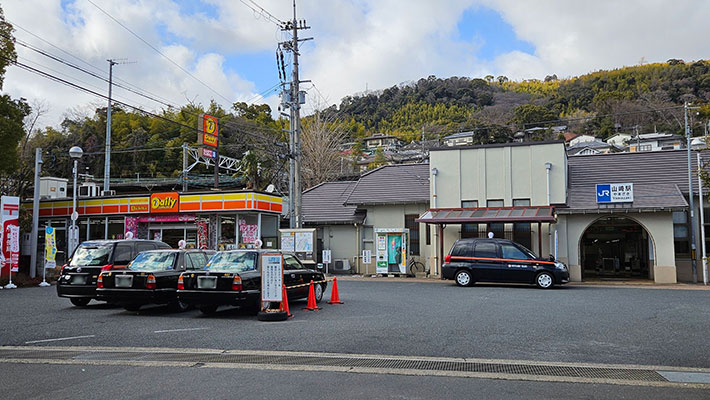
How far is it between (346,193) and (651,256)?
1586cm

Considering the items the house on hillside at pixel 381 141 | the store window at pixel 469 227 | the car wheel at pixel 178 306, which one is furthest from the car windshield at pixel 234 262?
the house on hillside at pixel 381 141

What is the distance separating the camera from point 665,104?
249 ft

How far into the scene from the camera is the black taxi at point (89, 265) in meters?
13.7

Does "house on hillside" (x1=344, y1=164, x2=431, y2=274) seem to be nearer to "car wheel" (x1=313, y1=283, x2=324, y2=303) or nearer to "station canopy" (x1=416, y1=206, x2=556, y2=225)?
"station canopy" (x1=416, y1=206, x2=556, y2=225)

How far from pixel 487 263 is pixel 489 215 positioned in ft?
14.0

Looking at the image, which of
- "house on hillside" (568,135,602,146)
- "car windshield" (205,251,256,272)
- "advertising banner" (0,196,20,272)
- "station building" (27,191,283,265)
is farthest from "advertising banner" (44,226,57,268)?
"house on hillside" (568,135,602,146)

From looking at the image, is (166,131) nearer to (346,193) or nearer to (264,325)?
Result: (346,193)

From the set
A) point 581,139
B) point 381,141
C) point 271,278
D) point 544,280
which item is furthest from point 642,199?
point 381,141

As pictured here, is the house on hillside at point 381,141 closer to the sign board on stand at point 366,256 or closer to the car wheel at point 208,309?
the sign board on stand at point 366,256

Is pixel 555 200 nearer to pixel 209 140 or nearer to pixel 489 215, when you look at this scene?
pixel 489 215

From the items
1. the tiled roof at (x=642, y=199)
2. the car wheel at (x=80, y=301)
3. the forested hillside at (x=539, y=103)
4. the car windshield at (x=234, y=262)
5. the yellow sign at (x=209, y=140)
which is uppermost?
the forested hillside at (x=539, y=103)

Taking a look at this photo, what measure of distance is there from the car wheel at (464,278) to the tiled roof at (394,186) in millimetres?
7191

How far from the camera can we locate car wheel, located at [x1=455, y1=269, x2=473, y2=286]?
20.4 meters

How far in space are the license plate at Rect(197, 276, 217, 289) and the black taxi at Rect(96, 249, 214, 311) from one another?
115 centimetres
